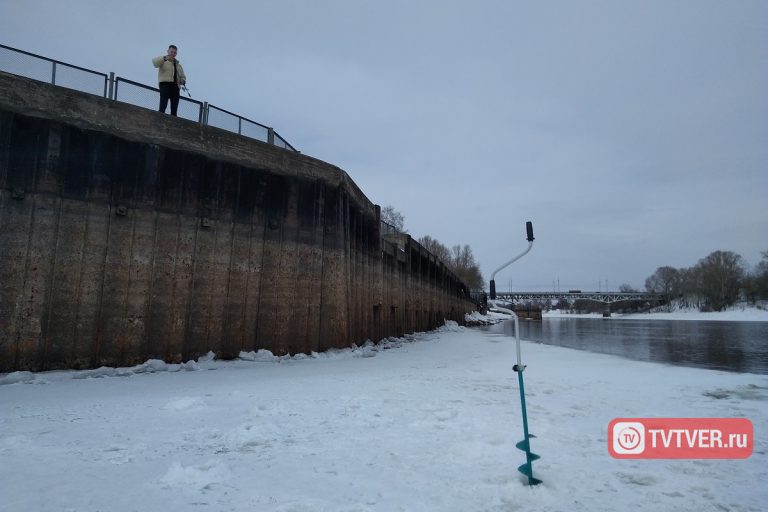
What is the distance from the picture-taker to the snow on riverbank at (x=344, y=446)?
12.7 ft

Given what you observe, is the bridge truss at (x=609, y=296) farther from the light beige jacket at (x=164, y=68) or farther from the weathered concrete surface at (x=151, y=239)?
the light beige jacket at (x=164, y=68)

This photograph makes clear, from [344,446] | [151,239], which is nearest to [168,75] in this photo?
[151,239]

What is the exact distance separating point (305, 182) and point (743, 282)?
430 ft

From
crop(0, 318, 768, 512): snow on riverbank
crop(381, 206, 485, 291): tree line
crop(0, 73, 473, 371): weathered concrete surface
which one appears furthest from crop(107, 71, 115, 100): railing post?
crop(381, 206, 485, 291): tree line

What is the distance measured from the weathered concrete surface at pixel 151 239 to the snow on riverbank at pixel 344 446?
167cm

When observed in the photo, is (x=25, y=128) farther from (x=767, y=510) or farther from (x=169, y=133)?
(x=767, y=510)

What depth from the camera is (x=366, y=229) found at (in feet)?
68.6

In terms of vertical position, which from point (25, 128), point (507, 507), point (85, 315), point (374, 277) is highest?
point (25, 128)

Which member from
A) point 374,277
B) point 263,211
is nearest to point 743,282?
point 374,277

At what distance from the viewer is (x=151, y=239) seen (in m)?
11.7

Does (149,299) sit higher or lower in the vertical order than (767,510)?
higher

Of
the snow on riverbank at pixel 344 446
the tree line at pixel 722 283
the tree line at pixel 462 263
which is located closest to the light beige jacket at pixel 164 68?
the snow on riverbank at pixel 344 446

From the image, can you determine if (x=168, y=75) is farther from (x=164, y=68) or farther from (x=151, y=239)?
(x=151, y=239)

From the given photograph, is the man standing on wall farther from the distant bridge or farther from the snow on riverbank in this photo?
the distant bridge
